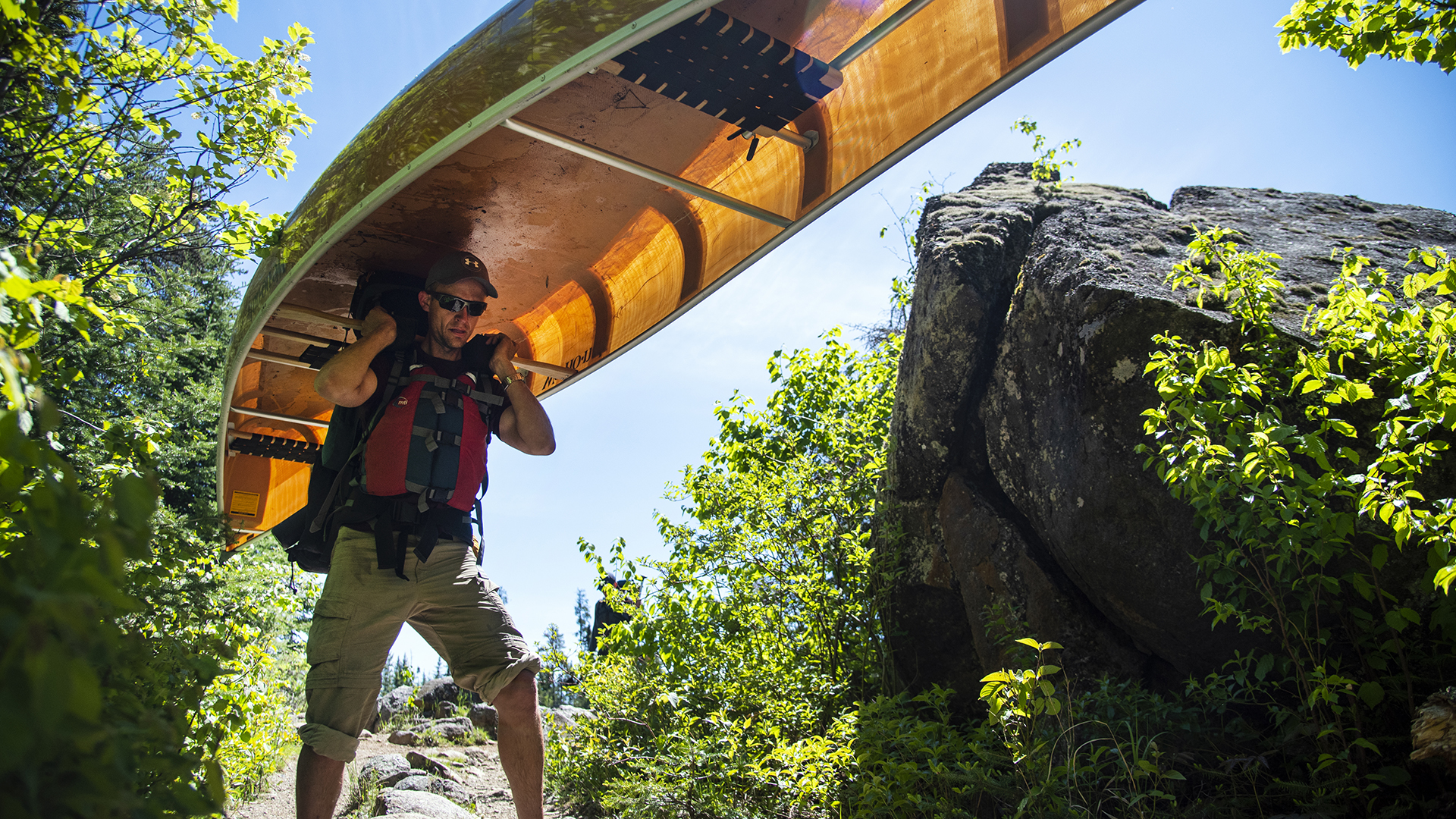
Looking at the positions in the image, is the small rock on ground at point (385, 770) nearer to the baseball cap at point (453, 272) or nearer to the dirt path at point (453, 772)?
the dirt path at point (453, 772)

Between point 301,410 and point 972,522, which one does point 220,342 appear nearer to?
point 301,410

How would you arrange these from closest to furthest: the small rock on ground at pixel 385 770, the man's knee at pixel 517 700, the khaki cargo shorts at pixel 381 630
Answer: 1. the khaki cargo shorts at pixel 381 630
2. the man's knee at pixel 517 700
3. the small rock on ground at pixel 385 770

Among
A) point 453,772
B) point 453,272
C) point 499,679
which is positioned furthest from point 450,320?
point 453,772

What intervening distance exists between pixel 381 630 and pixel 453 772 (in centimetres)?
413

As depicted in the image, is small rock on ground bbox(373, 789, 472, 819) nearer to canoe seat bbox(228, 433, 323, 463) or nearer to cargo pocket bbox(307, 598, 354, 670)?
cargo pocket bbox(307, 598, 354, 670)

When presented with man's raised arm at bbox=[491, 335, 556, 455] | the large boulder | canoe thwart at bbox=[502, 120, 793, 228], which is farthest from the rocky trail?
canoe thwart at bbox=[502, 120, 793, 228]

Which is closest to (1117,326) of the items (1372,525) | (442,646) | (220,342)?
(1372,525)

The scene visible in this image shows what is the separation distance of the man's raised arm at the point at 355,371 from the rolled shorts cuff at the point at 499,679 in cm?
126

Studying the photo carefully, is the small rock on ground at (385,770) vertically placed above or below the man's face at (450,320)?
below

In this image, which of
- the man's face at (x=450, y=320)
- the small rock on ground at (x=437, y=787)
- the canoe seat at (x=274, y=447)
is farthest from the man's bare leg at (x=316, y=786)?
the small rock on ground at (x=437, y=787)

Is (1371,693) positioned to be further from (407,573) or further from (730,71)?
(407,573)

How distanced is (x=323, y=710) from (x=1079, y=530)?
2989 mm

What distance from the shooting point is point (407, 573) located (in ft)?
10.0

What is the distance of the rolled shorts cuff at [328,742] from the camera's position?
2768 mm
